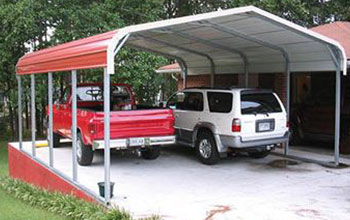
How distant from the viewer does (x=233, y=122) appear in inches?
392

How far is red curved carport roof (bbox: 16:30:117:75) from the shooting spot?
7.56 metres

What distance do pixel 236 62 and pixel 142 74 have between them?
5.98m

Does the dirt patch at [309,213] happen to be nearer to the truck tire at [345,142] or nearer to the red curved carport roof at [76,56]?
the red curved carport roof at [76,56]

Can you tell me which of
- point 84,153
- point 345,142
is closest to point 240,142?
point 84,153

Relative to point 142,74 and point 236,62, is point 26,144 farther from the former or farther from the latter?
point 236,62

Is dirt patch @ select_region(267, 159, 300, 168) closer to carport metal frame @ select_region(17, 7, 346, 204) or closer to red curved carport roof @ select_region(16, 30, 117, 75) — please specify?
carport metal frame @ select_region(17, 7, 346, 204)

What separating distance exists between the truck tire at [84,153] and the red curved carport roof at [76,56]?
1.78 meters

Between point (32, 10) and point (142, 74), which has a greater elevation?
point (32, 10)

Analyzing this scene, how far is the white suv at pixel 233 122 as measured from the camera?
394 inches

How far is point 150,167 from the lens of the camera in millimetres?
10828

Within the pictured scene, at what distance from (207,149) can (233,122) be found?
120cm

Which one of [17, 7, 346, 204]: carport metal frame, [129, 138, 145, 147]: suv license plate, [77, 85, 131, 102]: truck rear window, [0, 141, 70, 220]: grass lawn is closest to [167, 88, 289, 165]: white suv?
[17, 7, 346, 204]: carport metal frame

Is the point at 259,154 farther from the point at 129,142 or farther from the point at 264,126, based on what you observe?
the point at 129,142

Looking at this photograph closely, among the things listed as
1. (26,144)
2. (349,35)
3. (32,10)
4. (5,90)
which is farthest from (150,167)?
(5,90)
